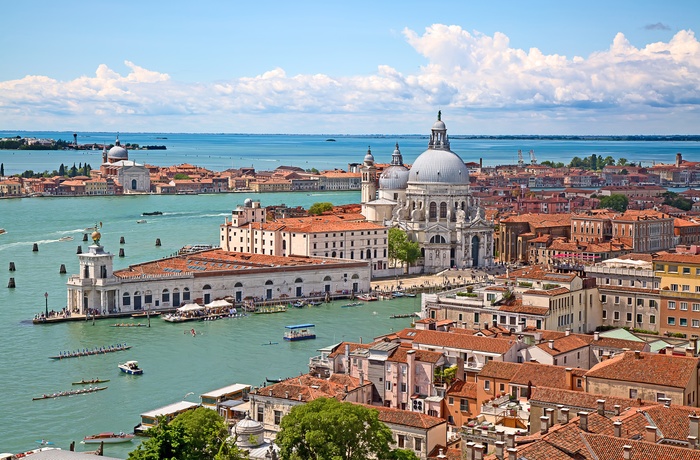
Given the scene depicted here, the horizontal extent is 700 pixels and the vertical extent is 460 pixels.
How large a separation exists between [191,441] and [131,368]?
35.0 ft

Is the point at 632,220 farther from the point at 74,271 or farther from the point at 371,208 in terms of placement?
the point at 74,271

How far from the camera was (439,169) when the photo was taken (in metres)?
46.2

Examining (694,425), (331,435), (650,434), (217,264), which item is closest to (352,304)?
(217,264)

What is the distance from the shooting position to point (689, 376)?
14.9 metres

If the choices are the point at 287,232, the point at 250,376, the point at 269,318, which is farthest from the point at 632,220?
the point at 250,376

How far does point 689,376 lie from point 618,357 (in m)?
1.38

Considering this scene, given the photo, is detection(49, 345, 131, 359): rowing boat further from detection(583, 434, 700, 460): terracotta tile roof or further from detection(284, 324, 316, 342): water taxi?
detection(583, 434, 700, 460): terracotta tile roof

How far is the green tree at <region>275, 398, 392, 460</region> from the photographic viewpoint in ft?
39.1

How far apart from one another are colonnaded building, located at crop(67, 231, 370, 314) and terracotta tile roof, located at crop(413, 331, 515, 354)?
47.1 ft

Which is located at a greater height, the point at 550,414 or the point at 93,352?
the point at 550,414

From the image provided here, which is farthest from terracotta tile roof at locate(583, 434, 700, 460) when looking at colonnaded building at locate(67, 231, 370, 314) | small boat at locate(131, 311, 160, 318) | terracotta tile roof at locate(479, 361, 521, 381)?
colonnaded building at locate(67, 231, 370, 314)

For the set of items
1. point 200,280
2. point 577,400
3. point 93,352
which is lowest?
point 93,352

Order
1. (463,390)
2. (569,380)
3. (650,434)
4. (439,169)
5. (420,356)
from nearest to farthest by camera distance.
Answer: (650,434) < (569,380) < (463,390) < (420,356) < (439,169)

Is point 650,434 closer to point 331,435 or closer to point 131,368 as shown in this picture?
point 331,435
